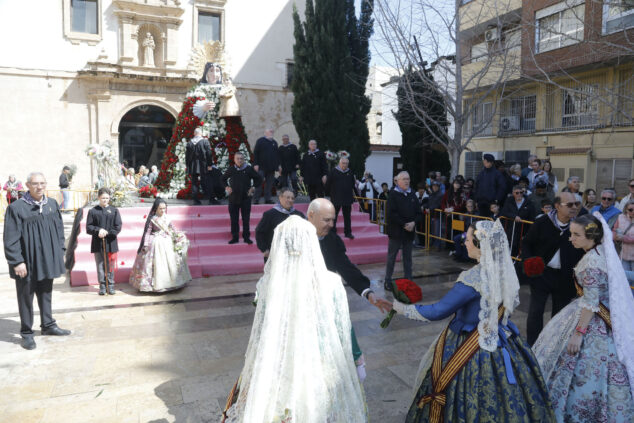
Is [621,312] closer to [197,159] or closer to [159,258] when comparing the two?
[159,258]

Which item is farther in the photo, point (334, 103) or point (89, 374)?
point (334, 103)

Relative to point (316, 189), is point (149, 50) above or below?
above

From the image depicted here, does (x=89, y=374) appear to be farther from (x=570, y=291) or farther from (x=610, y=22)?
(x=610, y=22)

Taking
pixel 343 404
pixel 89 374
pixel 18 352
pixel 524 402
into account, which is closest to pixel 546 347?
pixel 524 402

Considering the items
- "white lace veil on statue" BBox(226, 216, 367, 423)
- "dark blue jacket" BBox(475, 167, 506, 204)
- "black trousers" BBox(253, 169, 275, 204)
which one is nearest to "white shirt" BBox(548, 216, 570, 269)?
"white lace veil on statue" BBox(226, 216, 367, 423)

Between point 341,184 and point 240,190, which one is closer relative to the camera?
point 240,190

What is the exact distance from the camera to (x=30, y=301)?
5.60 m

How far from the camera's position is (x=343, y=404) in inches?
112

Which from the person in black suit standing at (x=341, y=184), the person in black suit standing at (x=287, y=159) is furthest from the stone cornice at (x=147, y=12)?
the person in black suit standing at (x=341, y=184)

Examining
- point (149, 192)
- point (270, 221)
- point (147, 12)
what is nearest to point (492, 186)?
point (270, 221)

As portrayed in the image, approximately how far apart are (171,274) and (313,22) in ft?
46.2

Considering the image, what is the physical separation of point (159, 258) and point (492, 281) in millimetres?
5882

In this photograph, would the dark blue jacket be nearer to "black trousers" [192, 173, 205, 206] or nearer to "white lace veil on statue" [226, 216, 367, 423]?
"black trousers" [192, 173, 205, 206]

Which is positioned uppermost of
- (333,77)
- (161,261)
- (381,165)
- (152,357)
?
(333,77)
